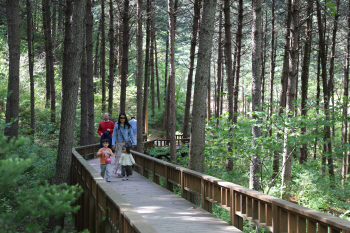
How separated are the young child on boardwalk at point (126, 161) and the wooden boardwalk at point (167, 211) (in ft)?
2.50

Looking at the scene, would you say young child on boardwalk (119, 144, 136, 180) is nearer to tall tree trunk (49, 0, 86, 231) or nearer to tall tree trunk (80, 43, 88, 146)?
tall tree trunk (49, 0, 86, 231)

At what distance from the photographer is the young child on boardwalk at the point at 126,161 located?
1140 centimetres

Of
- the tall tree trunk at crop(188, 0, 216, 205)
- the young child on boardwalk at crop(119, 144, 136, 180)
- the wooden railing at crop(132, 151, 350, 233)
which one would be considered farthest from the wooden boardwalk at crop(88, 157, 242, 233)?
the tall tree trunk at crop(188, 0, 216, 205)

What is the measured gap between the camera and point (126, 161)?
11.7 metres

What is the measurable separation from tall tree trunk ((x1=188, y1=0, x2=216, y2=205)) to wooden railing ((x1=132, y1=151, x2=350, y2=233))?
2.36ft

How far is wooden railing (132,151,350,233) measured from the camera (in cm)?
453

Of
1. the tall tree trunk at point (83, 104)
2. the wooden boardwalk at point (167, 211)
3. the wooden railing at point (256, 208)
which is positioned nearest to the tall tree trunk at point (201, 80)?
the wooden railing at point (256, 208)

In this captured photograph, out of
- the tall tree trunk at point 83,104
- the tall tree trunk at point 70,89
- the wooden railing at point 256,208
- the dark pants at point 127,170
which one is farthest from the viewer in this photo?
the tall tree trunk at point 83,104

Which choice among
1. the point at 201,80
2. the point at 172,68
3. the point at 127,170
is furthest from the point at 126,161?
the point at 172,68

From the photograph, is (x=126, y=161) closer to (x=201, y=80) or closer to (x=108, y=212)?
(x=201, y=80)

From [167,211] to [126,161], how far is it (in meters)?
4.27

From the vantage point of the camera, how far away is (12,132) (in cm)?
1312

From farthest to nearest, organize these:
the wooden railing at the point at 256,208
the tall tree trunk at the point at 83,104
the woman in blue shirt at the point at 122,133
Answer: the tall tree trunk at the point at 83,104 < the woman in blue shirt at the point at 122,133 < the wooden railing at the point at 256,208

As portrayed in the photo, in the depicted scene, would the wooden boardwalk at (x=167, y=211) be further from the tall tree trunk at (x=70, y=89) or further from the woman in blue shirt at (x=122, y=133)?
the tall tree trunk at (x=70, y=89)
